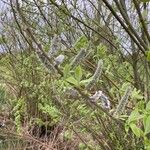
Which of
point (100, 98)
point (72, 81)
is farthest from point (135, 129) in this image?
point (72, 81)

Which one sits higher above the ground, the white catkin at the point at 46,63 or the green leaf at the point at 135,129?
the white catkin at the point at 46,63

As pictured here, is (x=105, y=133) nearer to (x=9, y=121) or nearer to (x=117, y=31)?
(x=117, y=31)

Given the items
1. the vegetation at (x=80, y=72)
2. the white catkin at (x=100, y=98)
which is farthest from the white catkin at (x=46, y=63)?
Answer: the white catkin at (x=100, y=98)

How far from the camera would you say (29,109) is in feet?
22.7

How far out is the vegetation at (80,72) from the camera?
4.89 feet

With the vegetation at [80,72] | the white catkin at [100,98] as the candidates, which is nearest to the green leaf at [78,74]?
the vegetation at [80,72]

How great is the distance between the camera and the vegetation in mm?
1491

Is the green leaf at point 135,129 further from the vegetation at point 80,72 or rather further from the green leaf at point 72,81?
the green leaf at point 72,81

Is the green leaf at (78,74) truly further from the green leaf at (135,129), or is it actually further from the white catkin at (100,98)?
the green leaf at (135,129)

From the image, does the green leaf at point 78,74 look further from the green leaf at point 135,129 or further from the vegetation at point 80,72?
the green leaf at point 135,129

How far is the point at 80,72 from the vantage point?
1.39 metres

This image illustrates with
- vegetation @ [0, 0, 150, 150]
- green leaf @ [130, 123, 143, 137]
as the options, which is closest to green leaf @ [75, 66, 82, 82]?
vegetation @ [0, 0, 150, 150]

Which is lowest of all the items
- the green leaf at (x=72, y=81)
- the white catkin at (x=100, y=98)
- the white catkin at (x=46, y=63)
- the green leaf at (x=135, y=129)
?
the green leaf at (x=135, y=129)

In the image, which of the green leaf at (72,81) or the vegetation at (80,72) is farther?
the vegetation at (80,72)
